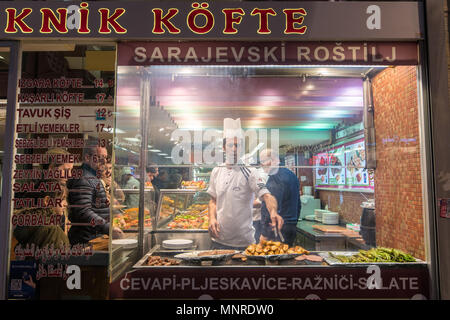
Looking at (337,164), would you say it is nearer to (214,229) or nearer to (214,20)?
(214,229)

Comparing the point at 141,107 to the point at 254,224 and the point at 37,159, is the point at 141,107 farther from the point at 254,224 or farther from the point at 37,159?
the point at 254,224

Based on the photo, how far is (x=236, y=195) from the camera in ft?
13.0

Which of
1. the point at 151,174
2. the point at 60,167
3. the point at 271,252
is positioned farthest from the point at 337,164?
the point at 60,167

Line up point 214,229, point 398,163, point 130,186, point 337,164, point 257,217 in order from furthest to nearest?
point 337,164 → point 257,217 → point 214,229 → point 130,186 → point 398,163

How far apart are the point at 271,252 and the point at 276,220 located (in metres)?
0.99

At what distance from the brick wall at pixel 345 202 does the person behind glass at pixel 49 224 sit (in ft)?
11.8

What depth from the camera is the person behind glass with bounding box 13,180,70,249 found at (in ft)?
9.25

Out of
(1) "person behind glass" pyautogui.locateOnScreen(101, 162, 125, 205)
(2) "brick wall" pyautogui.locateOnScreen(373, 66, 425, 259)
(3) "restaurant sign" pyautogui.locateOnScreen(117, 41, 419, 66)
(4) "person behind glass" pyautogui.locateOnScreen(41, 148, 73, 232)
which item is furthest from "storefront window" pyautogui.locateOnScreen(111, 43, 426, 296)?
(4) "person behind glass" pyautogui.locateOnScreen(41, 148, 73, 232)

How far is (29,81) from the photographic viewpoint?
288cm

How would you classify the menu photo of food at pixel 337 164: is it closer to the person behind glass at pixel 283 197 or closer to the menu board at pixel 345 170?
the menu board at pixel 345 170

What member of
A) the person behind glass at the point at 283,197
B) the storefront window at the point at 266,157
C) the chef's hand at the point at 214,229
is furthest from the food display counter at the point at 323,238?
the chef's hand at the point at 214,229

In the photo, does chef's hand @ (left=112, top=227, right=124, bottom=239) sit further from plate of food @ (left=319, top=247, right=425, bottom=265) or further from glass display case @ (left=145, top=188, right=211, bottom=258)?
plate of food @ (left=319, top=247, right=425, bottom=265)

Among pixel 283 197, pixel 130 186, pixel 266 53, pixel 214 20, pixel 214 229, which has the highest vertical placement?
pixel 214 20

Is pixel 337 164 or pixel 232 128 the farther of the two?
pixel 337 164
